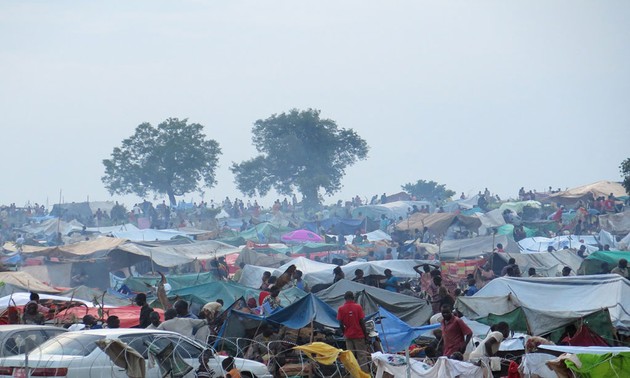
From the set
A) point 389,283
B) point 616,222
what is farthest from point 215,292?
point 616,222

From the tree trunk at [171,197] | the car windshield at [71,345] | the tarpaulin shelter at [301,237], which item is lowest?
the tarpaulin shelter at [301,237]

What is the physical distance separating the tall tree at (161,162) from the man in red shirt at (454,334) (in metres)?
60.7

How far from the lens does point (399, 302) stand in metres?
19.8

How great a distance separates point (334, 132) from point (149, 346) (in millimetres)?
68608

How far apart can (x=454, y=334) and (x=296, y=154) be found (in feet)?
213

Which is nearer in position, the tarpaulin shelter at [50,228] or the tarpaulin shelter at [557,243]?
the tarpaulin shelter at [557,243]

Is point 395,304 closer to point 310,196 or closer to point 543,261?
point 543,261

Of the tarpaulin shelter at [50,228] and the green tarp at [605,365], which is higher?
the tarpaulin shelter at [50,228]

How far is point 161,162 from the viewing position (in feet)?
248

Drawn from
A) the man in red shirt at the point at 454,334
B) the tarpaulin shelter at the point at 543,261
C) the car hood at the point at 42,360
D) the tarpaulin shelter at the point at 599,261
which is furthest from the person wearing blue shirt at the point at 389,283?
the car hood at the point at 42,360

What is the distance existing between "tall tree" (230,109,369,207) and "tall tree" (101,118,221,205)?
15.3 ft

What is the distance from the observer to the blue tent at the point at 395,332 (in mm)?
17500

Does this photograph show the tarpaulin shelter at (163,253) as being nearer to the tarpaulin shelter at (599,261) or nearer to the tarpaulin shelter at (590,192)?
the tarpaulin shelter at (599,261)

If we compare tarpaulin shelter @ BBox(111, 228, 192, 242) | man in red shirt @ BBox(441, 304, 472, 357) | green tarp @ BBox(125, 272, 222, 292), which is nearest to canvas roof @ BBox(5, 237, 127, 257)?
green tarp @ BBox(125, 272, 222, 292)
